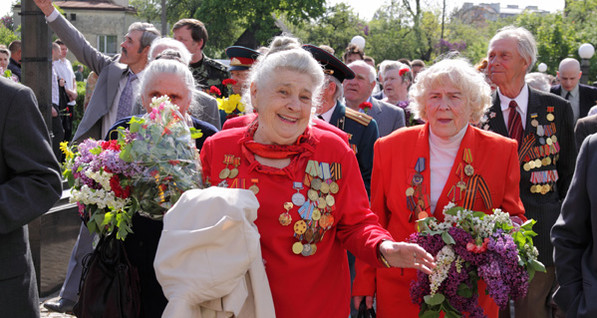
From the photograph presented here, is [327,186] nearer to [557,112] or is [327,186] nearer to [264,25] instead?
[557,112]

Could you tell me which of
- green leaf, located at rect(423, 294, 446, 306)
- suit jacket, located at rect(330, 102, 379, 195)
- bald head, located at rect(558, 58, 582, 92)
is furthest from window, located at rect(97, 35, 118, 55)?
green leaf, located at rect(423, 294, 446, 306)

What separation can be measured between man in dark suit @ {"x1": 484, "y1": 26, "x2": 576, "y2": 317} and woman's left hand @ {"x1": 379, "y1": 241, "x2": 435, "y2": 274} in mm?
2412

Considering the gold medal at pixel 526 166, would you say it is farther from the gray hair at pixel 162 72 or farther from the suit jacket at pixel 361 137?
the gray hair at pixel 162 72

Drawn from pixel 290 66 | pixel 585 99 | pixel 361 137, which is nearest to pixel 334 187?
pixel 290 66

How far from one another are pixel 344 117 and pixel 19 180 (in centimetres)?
306

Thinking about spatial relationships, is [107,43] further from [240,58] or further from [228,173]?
[228,173]

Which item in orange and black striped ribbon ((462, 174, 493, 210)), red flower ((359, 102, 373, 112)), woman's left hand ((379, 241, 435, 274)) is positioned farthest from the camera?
red flower ((359, 102, 373, 112))

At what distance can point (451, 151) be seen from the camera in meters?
4.34

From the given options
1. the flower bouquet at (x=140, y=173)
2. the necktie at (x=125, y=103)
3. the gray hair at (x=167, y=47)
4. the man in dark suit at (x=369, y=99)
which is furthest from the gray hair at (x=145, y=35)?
the flower bouquet at (x=140, y=173)

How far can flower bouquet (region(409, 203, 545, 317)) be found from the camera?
3.69 m

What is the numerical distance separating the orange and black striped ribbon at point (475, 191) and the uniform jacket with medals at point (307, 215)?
2.63 ft

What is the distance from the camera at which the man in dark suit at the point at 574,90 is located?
11.3m

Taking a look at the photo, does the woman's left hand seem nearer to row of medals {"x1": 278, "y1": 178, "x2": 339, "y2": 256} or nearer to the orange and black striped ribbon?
row of medals {"x1": 278, "y1": 178, "x2": 339, "y2": 256}

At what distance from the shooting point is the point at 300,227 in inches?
136
